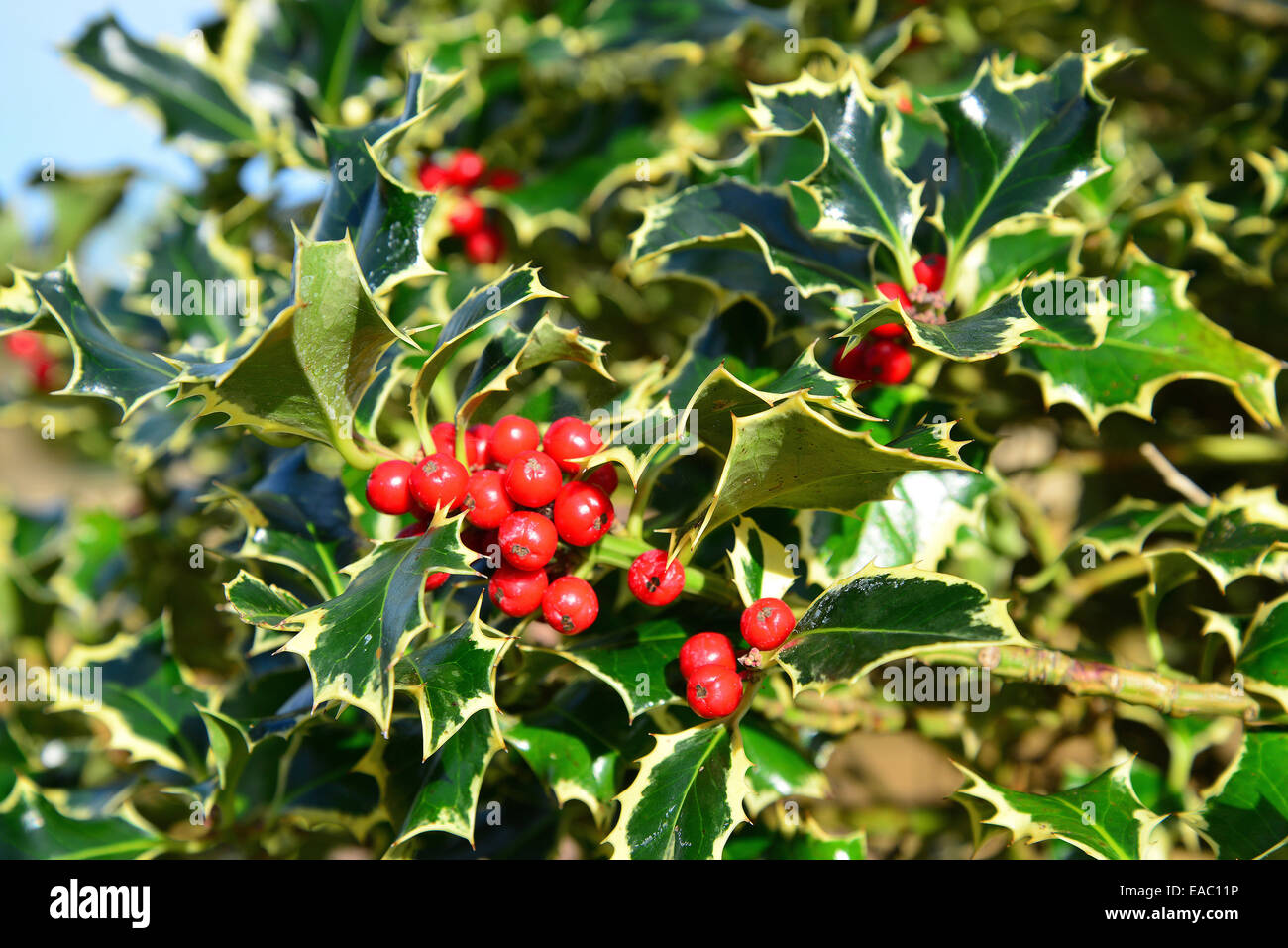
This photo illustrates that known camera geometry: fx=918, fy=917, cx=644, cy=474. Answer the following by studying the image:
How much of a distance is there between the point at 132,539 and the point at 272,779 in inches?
35.2

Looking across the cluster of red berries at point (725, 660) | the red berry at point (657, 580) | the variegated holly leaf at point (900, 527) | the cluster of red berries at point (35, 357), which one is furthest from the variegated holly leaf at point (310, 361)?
the cluster of red berries at point (35, 357)

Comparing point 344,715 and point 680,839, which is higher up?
point 680,839

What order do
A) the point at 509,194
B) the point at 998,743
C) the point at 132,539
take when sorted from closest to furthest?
the point at 998,743, the point at 509,194, the point at 132,539

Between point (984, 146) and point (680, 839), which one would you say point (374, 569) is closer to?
point (680, 839)

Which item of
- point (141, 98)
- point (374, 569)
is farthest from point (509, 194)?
point (374, 569)

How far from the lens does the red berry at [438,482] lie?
96 cm

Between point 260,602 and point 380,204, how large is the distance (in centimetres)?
50

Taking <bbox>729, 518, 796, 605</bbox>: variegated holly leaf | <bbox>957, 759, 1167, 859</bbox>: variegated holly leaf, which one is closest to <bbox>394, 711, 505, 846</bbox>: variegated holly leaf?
<bbox>729, 518, 796, 605</bbox>: variegated holly leaf

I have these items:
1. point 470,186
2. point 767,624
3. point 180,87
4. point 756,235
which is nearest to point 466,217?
point 470,186

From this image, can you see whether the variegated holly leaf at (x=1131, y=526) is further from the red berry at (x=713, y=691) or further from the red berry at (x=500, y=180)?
the red berry at (x=500, y=180)

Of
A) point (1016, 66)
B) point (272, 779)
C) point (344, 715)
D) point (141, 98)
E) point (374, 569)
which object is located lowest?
point (272, 779)

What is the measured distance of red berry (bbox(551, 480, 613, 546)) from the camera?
94 cm

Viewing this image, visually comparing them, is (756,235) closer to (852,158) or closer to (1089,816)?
(852,158)

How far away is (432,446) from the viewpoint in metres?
1.06
